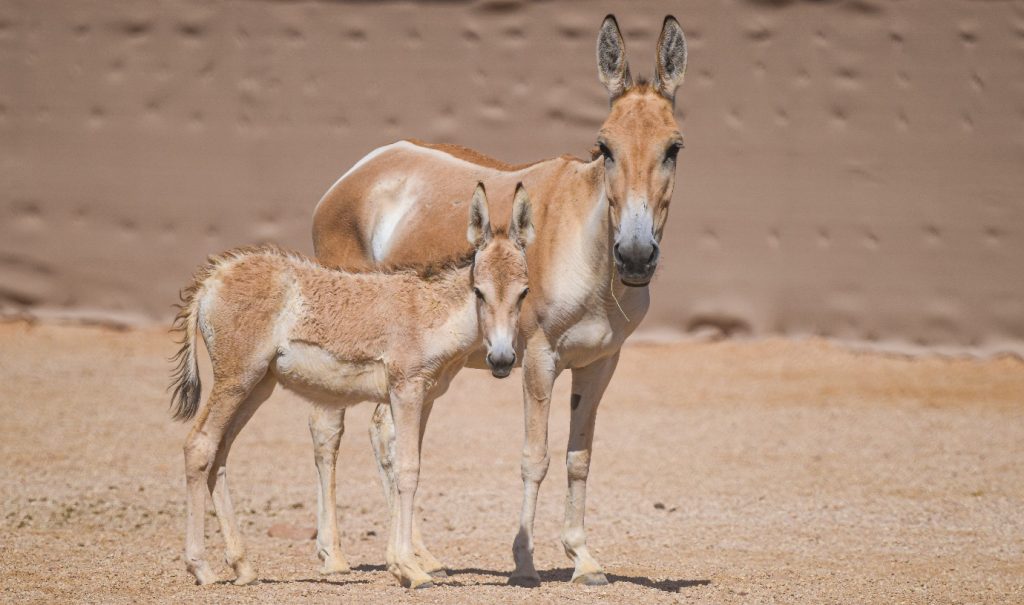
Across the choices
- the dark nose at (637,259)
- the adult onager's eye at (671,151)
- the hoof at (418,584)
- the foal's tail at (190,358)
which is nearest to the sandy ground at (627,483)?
the hoof at (418,584)

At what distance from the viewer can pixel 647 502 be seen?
1066 cm

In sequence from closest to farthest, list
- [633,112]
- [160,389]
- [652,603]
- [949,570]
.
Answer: [652,603] → [633,112] → [949,570] → [160,389]

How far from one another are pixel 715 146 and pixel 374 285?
32.5 feet

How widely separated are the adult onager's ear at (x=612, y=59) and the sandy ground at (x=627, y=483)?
270 cm

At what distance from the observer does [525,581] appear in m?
7.31

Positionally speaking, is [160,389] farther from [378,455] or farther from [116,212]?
[378,455]

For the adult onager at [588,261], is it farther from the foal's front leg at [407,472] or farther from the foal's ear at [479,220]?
the foal's front leg at [407,472]

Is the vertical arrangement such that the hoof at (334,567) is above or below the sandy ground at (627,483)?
above

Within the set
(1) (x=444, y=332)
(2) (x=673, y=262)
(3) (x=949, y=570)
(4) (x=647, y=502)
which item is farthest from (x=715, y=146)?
(1) (x=444, y=332)

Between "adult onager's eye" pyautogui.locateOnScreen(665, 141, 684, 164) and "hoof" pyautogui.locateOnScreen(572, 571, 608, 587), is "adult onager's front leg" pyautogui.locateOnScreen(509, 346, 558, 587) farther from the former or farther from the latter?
"adult onager's eye" pyautogui.locateOnScreen(665, 141, 684, 164)

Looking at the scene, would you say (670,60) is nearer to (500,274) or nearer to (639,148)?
(639,148)

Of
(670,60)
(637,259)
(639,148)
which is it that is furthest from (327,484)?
(670,60)

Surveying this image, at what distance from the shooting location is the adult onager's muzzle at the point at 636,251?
6.79 m

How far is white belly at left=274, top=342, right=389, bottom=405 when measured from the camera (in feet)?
23.6
